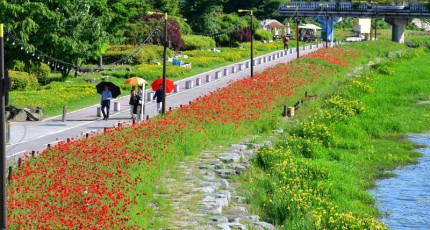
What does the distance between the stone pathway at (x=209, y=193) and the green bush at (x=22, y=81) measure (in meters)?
26.0

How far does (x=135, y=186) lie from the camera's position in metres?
24.8

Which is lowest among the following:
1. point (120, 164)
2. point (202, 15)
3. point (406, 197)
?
point (406, 197)

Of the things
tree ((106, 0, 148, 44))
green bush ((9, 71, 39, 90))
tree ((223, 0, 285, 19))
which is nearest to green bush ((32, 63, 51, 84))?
green bush ((9, 71, 39, 90))

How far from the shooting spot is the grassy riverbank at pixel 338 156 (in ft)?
84.6

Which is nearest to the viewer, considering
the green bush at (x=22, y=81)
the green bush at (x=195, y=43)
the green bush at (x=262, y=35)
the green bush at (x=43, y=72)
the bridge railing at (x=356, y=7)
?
the green bush at (x=22, y=81)

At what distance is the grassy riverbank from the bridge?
5840 cm

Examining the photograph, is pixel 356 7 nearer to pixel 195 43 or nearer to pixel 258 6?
pixel 258 6

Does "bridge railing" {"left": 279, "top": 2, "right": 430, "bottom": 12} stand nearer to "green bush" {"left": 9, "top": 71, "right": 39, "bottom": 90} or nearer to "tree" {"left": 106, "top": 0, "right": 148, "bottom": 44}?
"tree" {"left": 106, "top": 0, "right": 148, "bottom": 44}

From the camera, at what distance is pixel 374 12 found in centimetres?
12519

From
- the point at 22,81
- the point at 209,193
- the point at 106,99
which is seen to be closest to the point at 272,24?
the point at 22,81

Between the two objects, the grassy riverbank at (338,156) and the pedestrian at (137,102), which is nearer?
the grassy riverbank at (338,156)

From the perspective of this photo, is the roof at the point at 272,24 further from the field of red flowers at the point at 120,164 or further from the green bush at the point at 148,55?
the field of red flowers at the point at 120,164

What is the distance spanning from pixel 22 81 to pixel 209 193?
1310 inches

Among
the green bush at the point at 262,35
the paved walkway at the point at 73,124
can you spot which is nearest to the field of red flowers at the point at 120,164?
the paved walkway at the point at 73,124
